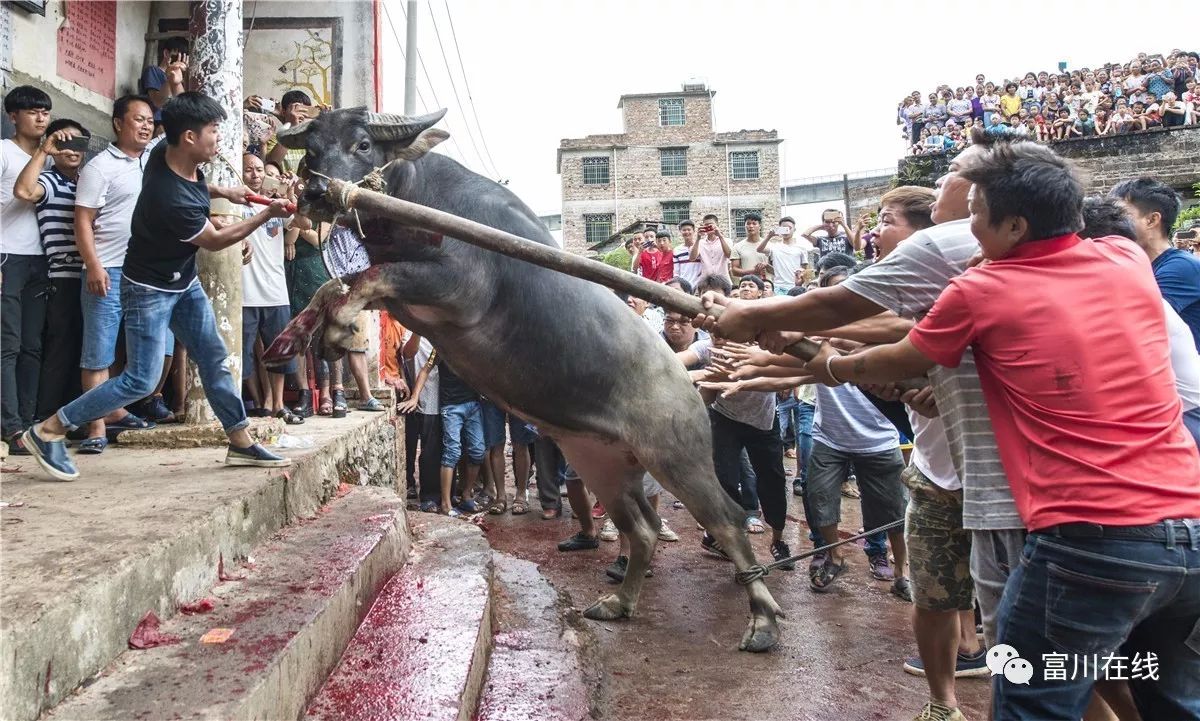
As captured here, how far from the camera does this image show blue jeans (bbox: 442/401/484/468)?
755 centimetres

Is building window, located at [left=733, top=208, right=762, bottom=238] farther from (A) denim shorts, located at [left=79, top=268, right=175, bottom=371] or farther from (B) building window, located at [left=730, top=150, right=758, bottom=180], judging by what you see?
(A) denim shorts, located at [left=79, top=268, right=175, bottom=371]

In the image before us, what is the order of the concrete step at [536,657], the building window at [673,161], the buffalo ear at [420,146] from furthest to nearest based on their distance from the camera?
the building window at [673,161] → the buffalo ear at [420,146] → the concrete step at [536,657]

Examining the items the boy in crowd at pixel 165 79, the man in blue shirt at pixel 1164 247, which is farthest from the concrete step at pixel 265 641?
the boy in crowd at pixel 165 79

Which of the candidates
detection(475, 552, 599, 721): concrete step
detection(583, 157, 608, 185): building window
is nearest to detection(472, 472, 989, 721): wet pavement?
detection(475, 552, 599, 721): concrete step

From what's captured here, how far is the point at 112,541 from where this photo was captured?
2.60m

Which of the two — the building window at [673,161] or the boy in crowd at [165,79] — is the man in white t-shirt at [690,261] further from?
the building window at [673,161]

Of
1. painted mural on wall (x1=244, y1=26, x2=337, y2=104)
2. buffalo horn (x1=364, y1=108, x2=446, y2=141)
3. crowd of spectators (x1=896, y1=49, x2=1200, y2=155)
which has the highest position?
crowd of spectators (x1=896, y1=49, x2=1200, y2=155)

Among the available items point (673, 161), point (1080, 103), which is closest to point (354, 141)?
point (1080, 103)

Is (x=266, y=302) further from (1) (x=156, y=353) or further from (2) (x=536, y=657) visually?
(2) (x=536, y=657)

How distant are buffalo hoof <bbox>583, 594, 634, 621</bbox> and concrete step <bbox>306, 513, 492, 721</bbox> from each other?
0.90 metres

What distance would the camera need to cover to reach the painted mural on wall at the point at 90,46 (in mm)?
6355

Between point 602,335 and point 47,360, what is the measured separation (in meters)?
3.60

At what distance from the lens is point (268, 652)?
2406 millimetres

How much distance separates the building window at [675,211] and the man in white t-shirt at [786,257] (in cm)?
2565
